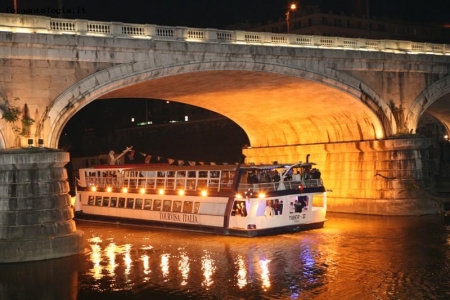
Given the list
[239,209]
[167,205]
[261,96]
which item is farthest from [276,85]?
[167,205]

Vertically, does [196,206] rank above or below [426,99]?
below

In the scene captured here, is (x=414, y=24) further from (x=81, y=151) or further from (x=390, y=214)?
(x=390, y=214)

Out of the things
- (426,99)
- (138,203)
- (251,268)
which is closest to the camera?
(251,268)

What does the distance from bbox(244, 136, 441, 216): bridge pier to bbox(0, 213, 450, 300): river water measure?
14.0ft

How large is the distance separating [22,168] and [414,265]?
1511 cm

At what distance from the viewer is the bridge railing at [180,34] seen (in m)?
24.9

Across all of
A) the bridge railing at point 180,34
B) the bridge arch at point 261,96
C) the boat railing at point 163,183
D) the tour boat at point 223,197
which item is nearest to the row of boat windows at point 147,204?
the tour boat at point 223,197

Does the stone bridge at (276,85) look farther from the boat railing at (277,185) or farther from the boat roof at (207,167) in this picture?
the boat railing at (277,185)

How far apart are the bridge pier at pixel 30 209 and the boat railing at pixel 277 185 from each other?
27.9 feet

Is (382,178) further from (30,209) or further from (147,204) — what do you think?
(30,209)

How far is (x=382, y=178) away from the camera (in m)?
35.8

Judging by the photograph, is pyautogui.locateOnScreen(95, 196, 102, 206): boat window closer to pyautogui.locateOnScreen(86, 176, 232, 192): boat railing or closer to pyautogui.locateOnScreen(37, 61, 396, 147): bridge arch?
pyautogui.locateOnScreen(86, 176, 232, 192): boat railing

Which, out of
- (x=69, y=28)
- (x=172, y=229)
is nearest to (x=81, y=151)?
(x=172, y=229)

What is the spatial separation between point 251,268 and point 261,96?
16981 millimetres
